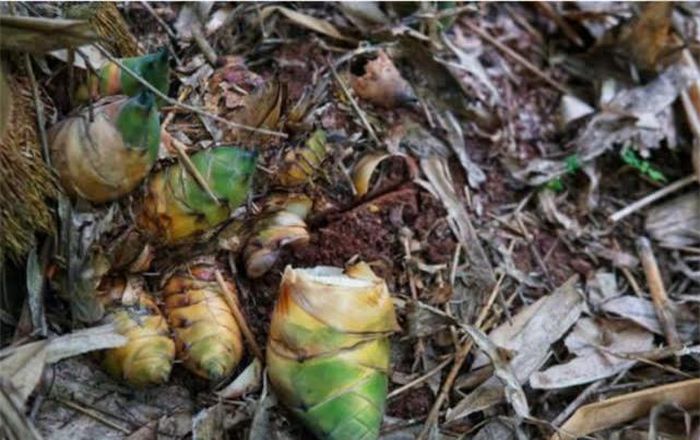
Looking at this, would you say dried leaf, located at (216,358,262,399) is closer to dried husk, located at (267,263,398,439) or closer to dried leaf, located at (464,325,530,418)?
dried husk, located at (267,263,398,439)

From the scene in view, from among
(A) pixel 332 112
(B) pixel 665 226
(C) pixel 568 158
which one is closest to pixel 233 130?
(A) pixel 332 112

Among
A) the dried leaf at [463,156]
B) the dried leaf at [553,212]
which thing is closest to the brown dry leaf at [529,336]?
the dried leaf at [553,212]

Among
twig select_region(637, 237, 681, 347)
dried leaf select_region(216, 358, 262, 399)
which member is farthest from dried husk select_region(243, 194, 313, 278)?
twig select_region(637, 237, 681, 347)

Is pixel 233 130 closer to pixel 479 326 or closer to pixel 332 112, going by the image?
pixel 332 112

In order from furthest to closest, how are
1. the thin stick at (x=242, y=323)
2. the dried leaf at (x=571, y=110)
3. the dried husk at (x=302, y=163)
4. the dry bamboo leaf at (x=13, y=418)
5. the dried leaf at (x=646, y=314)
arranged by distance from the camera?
the dried leaf at (x=571, y=110)
the dried leaf at (x=646, y=314)
the dried husk at (x=302, y=163)
the thin stick at (x=242, y=323)
the dry bamboo leaf at (x=13, y=418)

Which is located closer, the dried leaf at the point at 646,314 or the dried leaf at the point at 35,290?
the dried leaf at the point at 35,290

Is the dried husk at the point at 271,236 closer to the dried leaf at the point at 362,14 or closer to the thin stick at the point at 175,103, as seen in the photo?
the thin stick at the point at 175,103

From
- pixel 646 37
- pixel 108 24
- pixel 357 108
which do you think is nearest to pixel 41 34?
pixel 108 24
